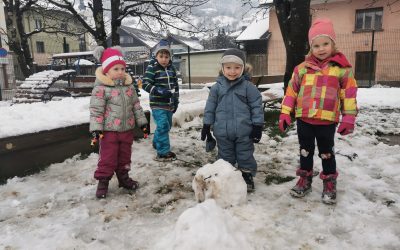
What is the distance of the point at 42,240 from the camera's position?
8.42 ft

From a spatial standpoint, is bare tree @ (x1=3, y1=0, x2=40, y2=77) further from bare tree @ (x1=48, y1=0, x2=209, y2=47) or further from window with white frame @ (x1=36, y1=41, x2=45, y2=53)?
window with white frame @ (x1=36, y1=41, x2=45, y2=53)

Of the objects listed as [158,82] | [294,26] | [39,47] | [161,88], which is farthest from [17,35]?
[39,47]

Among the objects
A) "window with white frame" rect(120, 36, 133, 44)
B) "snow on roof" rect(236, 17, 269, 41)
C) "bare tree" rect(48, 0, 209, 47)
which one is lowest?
"bare tree" rect(48, 0, 209, 47)

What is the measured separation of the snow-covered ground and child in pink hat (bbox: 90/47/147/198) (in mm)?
232

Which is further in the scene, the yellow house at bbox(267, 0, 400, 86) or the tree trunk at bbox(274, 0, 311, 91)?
the yellow house at bbox(267, 0, 400, 86)

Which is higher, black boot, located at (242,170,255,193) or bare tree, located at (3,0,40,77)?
bare tree, located at (3,0,40,77)

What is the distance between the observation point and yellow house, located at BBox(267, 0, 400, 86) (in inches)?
798

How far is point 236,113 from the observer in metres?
3.41

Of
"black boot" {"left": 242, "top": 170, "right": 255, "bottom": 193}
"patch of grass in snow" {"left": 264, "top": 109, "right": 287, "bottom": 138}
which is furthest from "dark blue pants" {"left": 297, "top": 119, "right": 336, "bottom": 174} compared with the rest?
"patch of grass in snow" {"left": 264, "top": 109, "right": 287, "bottom": 138}

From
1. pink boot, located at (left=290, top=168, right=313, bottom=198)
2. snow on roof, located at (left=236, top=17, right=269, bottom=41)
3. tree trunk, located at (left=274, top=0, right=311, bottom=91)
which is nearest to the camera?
pink boot, located at (left=290, top=168, right=313, bottom=198)

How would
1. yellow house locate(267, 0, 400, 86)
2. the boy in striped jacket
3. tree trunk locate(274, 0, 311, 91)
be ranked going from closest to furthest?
the boy in striped jacket
tree trunk locate(274, 0, 311, 91)
yellow house locate(267, 0, 400, 86)

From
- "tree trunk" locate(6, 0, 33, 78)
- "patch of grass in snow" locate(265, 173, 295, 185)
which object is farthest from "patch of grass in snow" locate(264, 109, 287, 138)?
"tree trunk" locate(6, 0, 33, 78)

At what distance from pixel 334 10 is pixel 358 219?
73.8 ft

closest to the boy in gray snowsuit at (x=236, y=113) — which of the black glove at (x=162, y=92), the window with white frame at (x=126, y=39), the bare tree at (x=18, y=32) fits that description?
the black glove at (x=162, y=92)
